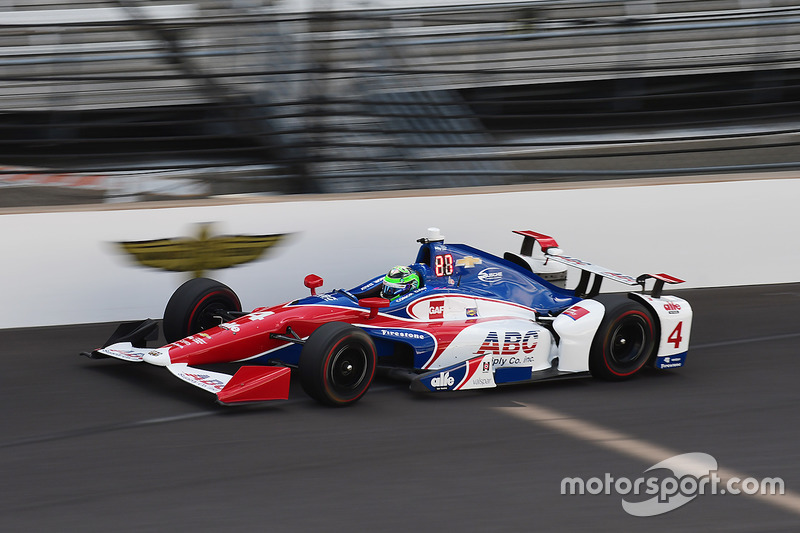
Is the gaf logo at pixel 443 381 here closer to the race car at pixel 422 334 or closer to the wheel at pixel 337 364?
the race car at pixel 422 334

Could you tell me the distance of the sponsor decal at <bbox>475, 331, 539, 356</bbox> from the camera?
20.5 ft

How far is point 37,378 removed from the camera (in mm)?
6344

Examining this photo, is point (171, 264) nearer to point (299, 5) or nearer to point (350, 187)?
point (350, 187)

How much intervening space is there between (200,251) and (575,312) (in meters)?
3.18

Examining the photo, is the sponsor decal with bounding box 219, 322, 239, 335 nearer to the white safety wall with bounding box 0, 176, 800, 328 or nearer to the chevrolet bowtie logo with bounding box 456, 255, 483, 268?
the chevrolet bowtie logo with bounding box 456, 255, 483, 268

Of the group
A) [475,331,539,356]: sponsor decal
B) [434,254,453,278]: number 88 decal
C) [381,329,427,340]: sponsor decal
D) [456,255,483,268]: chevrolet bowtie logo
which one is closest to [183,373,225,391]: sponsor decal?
[381,329,427,340]: sponsor decal

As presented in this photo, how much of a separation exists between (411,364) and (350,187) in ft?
Answer: 8.41

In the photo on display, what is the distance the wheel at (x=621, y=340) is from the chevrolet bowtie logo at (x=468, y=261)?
89 cm

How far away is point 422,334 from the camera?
6.21 metres

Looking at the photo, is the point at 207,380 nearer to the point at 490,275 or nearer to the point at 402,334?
the point at 402,334

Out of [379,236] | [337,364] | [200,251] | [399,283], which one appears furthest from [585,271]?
[200,251]

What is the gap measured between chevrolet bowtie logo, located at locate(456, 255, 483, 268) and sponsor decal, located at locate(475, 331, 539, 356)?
70cm

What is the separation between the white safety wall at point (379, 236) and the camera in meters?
7.59
